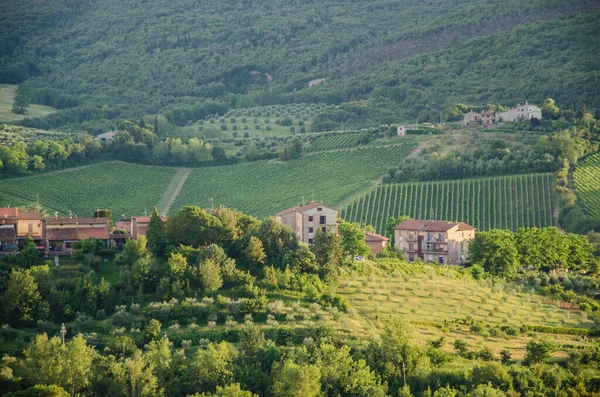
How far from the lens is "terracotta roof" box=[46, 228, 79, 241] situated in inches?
2383

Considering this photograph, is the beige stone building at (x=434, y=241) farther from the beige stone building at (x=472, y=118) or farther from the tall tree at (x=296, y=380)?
the beige stone building at (x=472, y=118)

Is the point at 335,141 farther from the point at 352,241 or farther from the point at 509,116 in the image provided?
the point at 352,241

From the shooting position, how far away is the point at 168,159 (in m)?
111

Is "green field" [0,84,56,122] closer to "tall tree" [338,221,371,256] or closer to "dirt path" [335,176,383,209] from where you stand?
"dirt path" [335,176,383,209]

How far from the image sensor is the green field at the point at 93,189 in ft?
290

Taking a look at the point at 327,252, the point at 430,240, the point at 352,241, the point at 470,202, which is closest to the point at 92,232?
the point at 327,252

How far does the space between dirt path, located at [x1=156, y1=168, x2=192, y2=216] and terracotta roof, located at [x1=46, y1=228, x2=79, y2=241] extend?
27.5m

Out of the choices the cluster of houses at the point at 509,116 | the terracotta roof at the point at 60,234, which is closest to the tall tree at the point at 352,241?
the terracotta roof at the point at 60,234

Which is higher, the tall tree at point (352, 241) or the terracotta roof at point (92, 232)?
the terracotta roof at point (92, 232)

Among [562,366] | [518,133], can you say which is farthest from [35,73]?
[562,366]

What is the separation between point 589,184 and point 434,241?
22390 mm

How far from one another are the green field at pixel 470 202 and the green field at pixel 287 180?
349 centimetres

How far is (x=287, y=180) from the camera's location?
98.8 metres

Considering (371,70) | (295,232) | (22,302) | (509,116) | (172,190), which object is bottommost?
(22,302)
